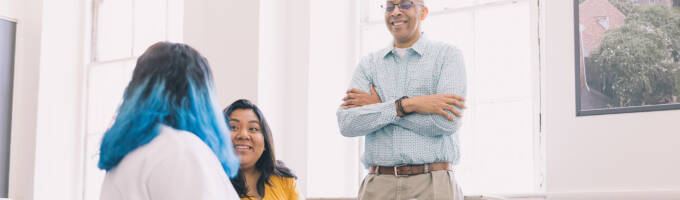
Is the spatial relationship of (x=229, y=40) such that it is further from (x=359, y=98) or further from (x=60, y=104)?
(x=60, y=104)

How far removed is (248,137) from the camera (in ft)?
9.79

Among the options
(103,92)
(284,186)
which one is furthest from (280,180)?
(103,92)

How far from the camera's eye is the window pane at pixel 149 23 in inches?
212

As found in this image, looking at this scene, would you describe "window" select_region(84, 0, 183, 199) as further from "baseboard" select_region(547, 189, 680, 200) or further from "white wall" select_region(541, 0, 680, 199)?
"baseboard" select_region(547, 189, 680, 200)

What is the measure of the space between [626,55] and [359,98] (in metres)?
1.09

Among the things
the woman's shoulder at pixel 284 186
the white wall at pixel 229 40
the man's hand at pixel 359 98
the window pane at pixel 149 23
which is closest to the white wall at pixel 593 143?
the man's hand at pixel 359 98

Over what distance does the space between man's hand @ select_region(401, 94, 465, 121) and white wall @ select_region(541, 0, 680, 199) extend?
598mm

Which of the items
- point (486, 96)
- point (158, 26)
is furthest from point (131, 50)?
point (486, 96)

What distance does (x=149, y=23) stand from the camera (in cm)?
551

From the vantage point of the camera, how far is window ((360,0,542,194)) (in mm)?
3625

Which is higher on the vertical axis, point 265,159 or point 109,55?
point 109,55

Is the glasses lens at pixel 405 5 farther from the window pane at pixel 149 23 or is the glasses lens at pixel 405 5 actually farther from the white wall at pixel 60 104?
the white wall at pixel 60 104

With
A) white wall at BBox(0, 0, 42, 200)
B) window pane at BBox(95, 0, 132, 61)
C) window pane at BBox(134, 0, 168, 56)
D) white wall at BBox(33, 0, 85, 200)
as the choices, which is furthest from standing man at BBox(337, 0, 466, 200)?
white wall at BBox(0, 0, 42, 200)

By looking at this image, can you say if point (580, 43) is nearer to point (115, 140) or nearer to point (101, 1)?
point (115, 140)
